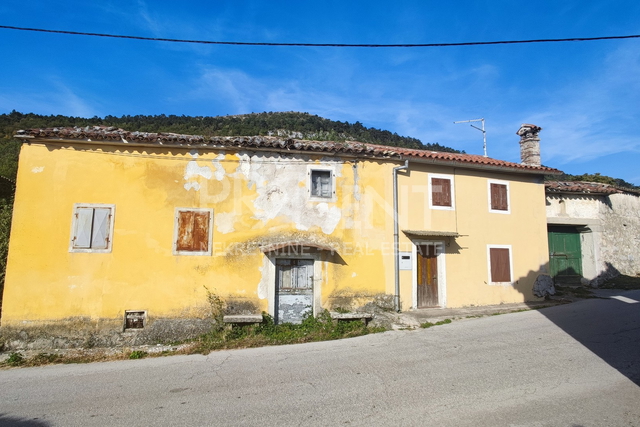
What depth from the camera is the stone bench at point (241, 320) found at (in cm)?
912

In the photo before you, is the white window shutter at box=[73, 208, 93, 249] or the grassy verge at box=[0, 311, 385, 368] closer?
the grassy verge at box=[0, 311, 385, 368]

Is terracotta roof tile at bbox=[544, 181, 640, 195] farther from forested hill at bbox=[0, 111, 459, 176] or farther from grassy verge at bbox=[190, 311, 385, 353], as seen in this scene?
forested hill at bbox=[0, 111, 459, 176]

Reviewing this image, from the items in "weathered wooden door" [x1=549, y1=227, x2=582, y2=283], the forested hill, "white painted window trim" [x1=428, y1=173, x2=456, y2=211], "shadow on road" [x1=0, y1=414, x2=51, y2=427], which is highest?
the forested hill

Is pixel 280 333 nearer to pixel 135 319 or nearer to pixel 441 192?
pixel 135 319

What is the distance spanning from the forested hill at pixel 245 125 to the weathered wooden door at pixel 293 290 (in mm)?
10186

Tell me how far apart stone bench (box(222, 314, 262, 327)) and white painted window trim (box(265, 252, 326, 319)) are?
575mm

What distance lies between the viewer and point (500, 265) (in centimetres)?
1189

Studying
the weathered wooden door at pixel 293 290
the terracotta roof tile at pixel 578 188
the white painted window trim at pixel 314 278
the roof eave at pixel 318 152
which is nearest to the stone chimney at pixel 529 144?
the terracotta roof tile at pixel 578 188

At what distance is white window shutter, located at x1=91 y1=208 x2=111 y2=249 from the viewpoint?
368 inches

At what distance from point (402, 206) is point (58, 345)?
9.54 metres

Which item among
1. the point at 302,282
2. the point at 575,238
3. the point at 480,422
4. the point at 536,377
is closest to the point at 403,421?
the point at 480,422

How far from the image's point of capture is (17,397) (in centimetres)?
585

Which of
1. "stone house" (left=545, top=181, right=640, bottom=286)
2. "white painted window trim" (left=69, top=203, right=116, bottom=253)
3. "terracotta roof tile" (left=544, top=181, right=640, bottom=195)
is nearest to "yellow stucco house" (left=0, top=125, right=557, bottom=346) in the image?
"white painted window trim" (left=69, top=203, right=116, bottom=253)

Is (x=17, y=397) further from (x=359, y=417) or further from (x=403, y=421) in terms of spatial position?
(x=403, y=421)
